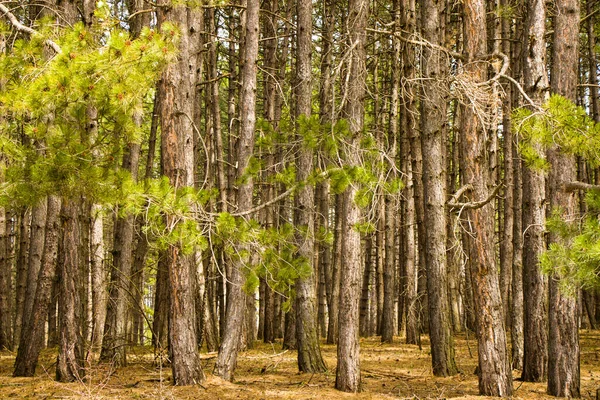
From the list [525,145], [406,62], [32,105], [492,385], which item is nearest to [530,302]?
[492,385]

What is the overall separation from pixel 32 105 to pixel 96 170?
978 millimetres

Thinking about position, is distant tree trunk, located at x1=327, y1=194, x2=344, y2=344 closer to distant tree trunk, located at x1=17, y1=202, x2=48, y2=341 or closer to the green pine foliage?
distant tree trunk, located at x1=17, y1=202, x2=48, y2=341

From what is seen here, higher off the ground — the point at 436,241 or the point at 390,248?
the point at 390,248

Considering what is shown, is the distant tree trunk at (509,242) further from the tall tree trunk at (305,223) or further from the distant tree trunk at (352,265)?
the tall tree trunk at (305,223)

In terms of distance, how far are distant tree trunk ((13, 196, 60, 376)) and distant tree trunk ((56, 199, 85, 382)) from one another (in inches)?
21.6

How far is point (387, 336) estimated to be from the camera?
16531 millimetres

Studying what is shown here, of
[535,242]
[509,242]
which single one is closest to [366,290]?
[509,242]

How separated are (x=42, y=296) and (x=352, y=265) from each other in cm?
485

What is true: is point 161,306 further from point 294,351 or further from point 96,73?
point 96,73

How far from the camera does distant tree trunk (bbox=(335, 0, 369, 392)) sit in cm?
842

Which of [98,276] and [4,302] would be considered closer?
[98,276]

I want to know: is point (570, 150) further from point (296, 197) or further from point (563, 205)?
point (296, 197)

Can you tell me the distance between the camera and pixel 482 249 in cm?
793

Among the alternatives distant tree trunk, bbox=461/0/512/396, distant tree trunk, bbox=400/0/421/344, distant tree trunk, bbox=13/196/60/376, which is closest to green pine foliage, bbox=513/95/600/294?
distant tree trunk, bbox=461/0/512/396
